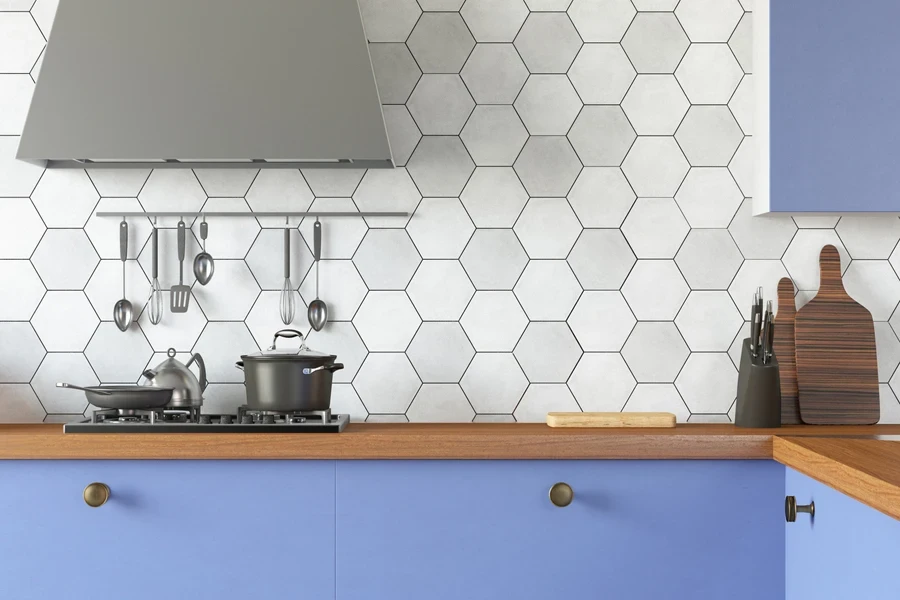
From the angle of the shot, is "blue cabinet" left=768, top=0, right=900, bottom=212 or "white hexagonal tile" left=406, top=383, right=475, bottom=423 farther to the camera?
"white hexagonal tile" left=406, top=383, right=475, bottom=423

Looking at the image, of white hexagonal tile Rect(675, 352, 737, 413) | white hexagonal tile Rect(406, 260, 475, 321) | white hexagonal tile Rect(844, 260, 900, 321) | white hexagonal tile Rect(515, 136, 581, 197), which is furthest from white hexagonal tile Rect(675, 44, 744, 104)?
white hexagonal tile Rect(406, 260, 475, 321)

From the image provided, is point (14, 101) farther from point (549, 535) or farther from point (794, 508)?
point (794, 508)

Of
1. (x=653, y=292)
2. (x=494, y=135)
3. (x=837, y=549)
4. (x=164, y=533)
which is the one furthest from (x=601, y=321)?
(x=164, y=533)

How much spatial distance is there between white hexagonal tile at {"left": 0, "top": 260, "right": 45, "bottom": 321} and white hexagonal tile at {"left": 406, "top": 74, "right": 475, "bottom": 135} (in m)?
1.25

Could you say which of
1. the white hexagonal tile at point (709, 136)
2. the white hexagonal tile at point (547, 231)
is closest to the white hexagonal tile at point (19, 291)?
the white hexagonal tile at point (547, 231)

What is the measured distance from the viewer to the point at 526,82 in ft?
7.86

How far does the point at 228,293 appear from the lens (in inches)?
93.4

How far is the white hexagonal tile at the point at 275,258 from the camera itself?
2.38 m

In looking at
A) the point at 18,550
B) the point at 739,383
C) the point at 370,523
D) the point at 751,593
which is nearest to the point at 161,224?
the point at 18,550

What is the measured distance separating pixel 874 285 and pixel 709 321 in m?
0.52

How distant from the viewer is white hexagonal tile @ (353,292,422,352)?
93.6 inches

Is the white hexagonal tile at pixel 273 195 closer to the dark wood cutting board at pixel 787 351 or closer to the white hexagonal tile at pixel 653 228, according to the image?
the white hexagonal tile at pixel 653 228

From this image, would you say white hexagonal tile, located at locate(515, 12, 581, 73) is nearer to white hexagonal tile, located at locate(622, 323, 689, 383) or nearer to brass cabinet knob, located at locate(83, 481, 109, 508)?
white hexagonal tile, located at locate(622, 323, 689, 383)

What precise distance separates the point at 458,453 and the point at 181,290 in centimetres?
102
